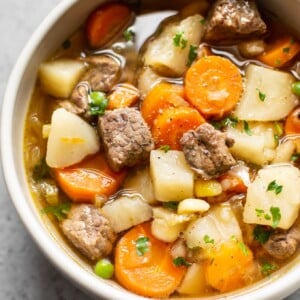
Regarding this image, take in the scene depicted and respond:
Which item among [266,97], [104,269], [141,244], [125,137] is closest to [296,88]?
[266,97]

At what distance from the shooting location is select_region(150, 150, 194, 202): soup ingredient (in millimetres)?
2488

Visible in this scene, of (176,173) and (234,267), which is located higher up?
(176,173)

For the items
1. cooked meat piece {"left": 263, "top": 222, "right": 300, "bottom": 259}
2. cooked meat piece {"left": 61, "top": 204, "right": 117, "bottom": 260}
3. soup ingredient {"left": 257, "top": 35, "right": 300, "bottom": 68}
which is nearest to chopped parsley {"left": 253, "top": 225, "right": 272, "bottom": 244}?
cooked meat piece {"left": 263, "top": 222, "right": 300, "bottom": 259}

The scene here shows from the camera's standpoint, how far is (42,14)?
304cm

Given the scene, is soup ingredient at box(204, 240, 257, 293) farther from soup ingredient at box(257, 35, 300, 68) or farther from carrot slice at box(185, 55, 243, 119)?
soup ingredient at box(257, 35, 300, 68)

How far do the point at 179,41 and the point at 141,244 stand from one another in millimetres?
661

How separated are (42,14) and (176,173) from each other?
36.5 inches

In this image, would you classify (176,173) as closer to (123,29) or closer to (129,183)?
(129,183)

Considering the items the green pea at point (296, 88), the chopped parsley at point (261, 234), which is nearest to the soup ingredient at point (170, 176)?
the chopped parsley at point (261, 234)

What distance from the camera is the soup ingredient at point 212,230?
97.2 inches

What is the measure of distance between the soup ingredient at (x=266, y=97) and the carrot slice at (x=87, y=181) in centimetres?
45

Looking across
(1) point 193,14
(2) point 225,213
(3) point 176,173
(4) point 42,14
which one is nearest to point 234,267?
(2) point 225,213

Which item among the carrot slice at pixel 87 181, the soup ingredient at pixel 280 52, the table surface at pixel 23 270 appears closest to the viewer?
the carrot slice at pixel 87 181

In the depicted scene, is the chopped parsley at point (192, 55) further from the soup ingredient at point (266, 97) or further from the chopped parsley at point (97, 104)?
the chopped parsley at point (97, 104)
